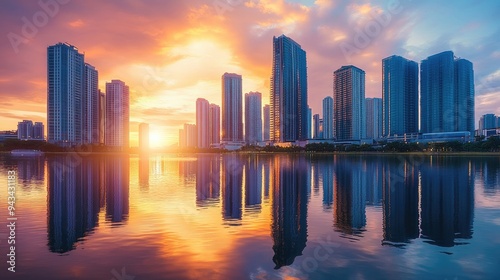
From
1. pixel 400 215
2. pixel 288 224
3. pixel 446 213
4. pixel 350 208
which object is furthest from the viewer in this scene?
pixel 350 208

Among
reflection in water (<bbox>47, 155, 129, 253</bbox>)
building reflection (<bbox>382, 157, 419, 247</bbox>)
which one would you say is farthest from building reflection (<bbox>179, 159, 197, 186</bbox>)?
building reflection (<bbox>382, 157, 419, 247</bbox>)

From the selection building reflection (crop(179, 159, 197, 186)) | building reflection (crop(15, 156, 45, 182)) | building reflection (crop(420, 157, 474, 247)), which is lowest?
building reflection (crop(420, 157, 474, 247))

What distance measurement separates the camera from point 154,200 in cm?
3741

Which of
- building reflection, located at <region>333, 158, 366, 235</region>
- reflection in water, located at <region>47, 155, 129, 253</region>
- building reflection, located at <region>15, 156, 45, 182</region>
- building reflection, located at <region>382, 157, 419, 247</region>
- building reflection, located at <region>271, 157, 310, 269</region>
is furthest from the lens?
building reflection, located at <region>15, 156, 45, 182</region>

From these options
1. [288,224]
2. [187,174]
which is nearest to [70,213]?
[288,224]

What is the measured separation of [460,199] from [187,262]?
35.1 metres

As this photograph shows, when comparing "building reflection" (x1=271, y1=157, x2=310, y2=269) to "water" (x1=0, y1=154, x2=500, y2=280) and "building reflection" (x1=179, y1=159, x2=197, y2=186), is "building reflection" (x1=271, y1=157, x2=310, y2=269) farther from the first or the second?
"building reflection" (x1=179, y1=159, x2=197, y2=186)

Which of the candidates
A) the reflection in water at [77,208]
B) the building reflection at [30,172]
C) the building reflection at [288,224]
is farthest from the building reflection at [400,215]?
the building reflection at [30,172]

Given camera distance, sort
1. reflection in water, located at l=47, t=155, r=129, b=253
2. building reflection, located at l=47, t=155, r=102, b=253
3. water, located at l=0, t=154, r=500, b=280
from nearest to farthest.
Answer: water, located at l=0, t=154, r=500, b=280 → building reflection, located at l=47, t=155, r=102, b=253 → reflection in water, located at l=47, t=155, r=129, b=253

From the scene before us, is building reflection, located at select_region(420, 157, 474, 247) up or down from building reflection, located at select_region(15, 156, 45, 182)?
down

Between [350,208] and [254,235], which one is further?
[350,208]

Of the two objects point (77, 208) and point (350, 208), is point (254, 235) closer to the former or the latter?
point (350, 208)

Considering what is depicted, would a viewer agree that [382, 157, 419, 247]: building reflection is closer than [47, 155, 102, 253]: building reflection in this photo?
No

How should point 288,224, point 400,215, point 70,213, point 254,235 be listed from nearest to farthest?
point 254,235, point 288,224, point 70,213, point 400,215
